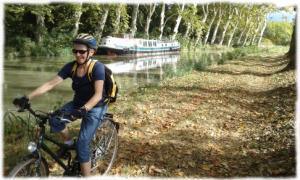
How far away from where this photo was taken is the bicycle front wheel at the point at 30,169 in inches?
207

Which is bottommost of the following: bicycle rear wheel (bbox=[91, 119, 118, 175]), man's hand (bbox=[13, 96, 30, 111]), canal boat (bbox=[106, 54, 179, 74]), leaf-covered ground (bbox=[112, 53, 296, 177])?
canal boat (bbox=[106, 54, 179, 74])

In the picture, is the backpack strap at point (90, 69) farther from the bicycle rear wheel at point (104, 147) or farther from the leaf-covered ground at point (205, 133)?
the leaf-covered ground at point (205, 133)

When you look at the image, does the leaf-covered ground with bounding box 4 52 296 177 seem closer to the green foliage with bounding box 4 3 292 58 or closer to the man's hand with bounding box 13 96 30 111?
the man's hand with bounding box 13 96 30 111

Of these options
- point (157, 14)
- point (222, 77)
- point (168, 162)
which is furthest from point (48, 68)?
point (157, 14)

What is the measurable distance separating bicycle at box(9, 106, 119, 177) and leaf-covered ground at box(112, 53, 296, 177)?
318 millimetres

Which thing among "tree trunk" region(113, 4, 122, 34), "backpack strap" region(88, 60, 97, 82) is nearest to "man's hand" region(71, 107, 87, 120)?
"backpack strap" region(88, 60, 97, 82)

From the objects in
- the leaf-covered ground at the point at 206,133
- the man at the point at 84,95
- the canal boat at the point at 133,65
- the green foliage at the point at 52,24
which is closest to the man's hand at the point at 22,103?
the man at the point at 84,95

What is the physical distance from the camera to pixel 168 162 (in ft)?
26.5

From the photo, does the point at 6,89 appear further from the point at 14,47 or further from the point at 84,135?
the point at 14,47

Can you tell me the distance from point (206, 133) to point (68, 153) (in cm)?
481

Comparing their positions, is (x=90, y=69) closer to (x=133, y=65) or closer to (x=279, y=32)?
(x=133, y=65)

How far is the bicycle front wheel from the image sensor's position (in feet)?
17.3

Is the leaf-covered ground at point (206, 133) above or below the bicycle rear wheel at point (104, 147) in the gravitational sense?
below

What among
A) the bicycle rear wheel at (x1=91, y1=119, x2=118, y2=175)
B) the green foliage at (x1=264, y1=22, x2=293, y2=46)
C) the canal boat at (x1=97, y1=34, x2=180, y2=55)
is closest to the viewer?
→ the bicycle rear wheel at (x1=91, y1=119, x2=118, y2=175)
